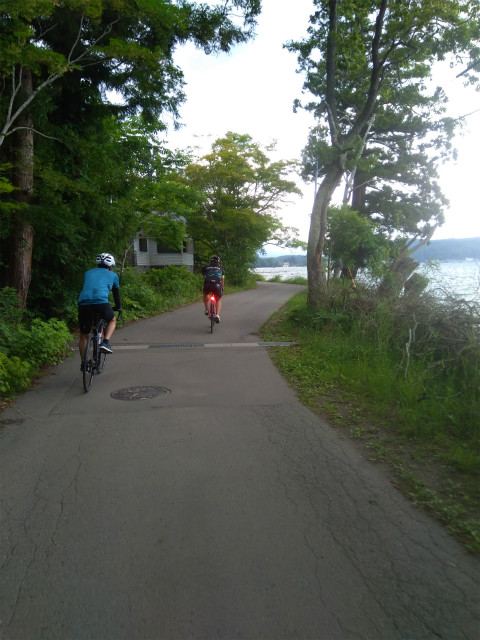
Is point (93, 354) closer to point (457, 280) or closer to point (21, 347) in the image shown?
point (21, 347)

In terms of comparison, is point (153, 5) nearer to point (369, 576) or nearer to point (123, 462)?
point (123, 462)

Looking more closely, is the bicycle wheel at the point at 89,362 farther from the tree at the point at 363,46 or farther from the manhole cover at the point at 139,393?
the tree at the point at 363,46

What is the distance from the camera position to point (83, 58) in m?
9.30

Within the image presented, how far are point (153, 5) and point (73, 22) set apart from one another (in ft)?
6.33

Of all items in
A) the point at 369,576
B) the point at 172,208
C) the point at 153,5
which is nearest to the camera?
the point at 369,576

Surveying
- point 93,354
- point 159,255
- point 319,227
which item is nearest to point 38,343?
point 93,354

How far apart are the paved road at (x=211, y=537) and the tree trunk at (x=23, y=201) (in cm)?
487

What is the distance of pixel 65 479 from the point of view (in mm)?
3727

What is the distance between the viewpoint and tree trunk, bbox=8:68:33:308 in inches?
353

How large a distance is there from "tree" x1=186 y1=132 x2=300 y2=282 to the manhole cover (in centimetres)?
2262

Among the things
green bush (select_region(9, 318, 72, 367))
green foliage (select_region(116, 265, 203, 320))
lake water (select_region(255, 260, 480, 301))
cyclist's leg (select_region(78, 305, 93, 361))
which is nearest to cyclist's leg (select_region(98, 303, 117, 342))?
cyclist's leg (select_region(78, 305, 93, 361))

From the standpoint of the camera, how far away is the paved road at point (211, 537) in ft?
7.31

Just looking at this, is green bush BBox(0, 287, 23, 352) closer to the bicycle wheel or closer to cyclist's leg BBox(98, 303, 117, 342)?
the bicycle wheel

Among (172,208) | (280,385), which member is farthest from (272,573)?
(172,208)
